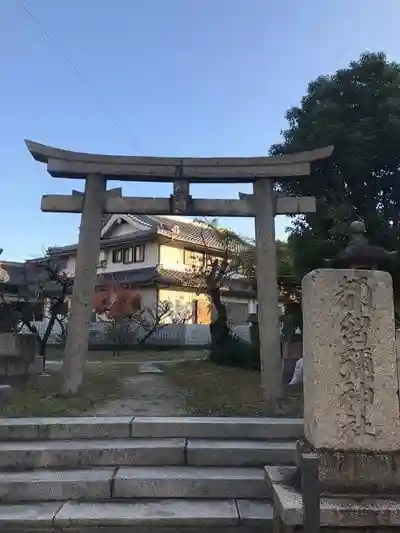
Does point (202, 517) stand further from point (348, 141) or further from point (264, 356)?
point (348, 141)

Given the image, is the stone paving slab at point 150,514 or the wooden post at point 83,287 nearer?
the stone paving slab at point 150,514

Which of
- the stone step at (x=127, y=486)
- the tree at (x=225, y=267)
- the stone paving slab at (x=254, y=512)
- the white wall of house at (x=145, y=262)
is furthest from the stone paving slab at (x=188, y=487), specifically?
the white wall of house at (x=145, y=262)

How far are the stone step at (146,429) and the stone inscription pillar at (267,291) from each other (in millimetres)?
2163

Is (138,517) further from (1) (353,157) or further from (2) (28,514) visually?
(1) (353,157)

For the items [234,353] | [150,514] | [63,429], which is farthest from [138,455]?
[234,353]

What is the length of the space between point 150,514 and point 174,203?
5.30 meters

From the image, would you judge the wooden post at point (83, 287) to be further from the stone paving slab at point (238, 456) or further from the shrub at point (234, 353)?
the shrub at point (234, 353)

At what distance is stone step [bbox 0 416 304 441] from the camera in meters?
5.46

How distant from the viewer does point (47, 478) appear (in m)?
4.74

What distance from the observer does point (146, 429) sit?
5.55m

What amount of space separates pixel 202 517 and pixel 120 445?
137cm

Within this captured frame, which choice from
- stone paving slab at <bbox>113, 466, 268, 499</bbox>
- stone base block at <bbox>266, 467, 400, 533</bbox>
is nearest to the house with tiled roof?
stone paving slab at <bbox>113, 466, 268, 499</bbox>

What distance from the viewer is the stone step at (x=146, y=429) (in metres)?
5.46

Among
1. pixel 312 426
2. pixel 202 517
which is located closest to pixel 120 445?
pixel 202 517
